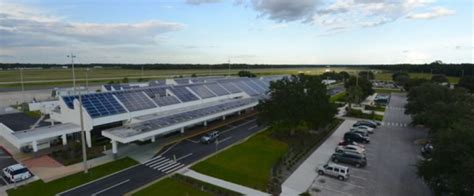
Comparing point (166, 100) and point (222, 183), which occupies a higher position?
point (166, 100)

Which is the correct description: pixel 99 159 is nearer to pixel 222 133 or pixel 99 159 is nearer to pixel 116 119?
pixel 116 119

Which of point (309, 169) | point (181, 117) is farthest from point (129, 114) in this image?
point (309, 169)

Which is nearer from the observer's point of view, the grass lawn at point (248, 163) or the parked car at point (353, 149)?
the grass lawn at point (248, 163)

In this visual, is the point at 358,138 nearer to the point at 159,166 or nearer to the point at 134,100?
the point at 159,166

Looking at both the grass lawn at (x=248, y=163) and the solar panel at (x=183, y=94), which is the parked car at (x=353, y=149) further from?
the solar panel at (x=183, y=94)

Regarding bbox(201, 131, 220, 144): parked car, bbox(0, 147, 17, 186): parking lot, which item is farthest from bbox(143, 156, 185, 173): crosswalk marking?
bbox(0, 147, 17, 186): parking lot

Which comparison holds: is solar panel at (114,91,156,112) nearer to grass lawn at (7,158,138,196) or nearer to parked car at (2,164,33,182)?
grass lawn at (7,158,138,196)

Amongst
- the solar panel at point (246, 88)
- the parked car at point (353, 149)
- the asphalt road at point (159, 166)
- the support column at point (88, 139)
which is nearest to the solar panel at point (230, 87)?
the solar panel at point (246, 88)
